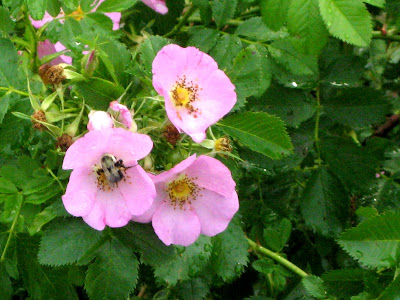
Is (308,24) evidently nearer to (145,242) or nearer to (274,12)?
(274,12)

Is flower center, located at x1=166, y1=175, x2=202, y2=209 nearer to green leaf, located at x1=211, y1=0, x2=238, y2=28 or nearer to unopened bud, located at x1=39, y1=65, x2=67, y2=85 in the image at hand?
unopened bud, located at x1=39, y1=65, x2=67, y2=85

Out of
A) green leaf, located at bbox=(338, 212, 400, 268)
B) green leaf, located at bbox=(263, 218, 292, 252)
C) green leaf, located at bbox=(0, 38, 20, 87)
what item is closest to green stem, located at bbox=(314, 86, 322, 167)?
green leaf, located at bbox=(263, 218, 292, 252)

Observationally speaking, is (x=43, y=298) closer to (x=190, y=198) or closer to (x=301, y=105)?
(x=190, y=198)

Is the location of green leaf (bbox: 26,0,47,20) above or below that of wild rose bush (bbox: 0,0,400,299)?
above

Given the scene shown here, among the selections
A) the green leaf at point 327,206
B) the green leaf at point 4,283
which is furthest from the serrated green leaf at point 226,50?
the green leaf at point 4,283

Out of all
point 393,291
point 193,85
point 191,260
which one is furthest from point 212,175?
point 393,291

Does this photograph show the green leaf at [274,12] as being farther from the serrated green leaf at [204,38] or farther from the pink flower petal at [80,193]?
the pink flower petal at [80,193]

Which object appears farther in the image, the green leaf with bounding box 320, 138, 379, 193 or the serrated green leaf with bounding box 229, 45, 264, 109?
the green leaf with bounding box 320, 138, 379, 193
